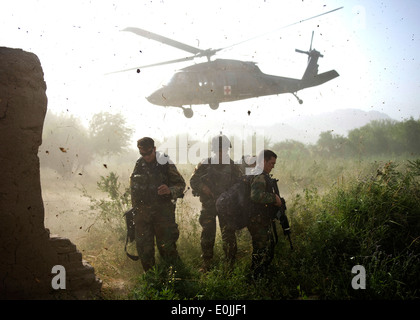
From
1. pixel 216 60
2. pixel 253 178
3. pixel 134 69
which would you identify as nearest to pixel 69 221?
pixel 134 69

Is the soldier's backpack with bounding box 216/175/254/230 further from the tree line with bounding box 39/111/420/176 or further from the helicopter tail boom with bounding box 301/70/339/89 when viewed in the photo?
the tree line with bounding box 39/111/420/176

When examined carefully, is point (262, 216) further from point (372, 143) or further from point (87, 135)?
point (372, 143)

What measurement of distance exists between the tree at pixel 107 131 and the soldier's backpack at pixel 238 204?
1750 centimetres

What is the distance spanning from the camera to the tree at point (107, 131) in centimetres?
1933

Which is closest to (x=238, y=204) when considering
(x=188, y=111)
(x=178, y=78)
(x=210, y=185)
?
(x=210, y=185)

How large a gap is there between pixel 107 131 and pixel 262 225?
18.8 m

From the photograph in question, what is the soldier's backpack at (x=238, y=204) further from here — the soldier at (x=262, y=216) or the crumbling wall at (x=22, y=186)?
the crumbling wall at (x=22, y=186)

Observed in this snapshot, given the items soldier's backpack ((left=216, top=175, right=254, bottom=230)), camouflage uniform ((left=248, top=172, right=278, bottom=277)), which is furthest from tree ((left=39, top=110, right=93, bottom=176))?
camouflage uniform ((left=248, top=172, right=278, bottom=277))

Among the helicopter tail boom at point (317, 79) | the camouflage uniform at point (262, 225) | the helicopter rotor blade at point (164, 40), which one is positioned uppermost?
the helicopter rotor blade at point (164, 40)

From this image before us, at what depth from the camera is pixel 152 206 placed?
352 cm

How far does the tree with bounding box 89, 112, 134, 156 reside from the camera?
19328 mm

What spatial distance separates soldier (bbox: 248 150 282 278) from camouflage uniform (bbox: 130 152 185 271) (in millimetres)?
1077

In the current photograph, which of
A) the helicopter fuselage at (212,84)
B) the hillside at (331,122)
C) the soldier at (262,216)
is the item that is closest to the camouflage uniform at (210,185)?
the soldier at (262,216)
